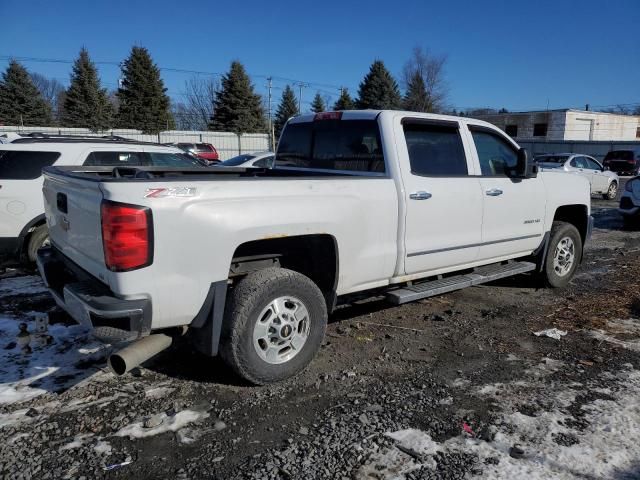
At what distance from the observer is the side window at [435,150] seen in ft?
14.7

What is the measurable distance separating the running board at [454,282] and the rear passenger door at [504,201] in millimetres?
146

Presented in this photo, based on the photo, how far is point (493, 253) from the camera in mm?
5250

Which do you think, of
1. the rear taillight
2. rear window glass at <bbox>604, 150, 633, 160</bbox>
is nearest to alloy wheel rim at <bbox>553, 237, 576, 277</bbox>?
the rear taillight

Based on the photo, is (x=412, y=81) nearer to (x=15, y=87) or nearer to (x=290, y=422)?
(x=15, y=87)

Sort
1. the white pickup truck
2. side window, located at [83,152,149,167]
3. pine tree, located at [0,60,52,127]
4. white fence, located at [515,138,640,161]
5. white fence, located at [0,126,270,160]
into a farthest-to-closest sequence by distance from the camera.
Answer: pine tree, located at [0,60,52,127] < white fence, located at [515,138,640,161] < white fence, located at [0,126,270,160] < side window, located at [83,152,149,167] < the white pickup truck

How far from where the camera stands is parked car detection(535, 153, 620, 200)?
1788 centimetres

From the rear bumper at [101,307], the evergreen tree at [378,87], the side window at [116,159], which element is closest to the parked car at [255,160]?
the side window at [116,159]

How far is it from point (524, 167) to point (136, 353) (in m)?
4.11

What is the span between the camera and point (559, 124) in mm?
A: 56562

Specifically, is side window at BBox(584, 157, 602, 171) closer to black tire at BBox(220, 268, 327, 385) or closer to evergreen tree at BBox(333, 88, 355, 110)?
black tire at BBox(220, 268, 327, 385)

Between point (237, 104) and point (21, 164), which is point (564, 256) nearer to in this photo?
point (21, 164)

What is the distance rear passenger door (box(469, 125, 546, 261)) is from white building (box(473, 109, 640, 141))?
184ft

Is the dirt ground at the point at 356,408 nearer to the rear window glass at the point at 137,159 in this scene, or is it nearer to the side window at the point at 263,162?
the rear window glass at the point at 137,159

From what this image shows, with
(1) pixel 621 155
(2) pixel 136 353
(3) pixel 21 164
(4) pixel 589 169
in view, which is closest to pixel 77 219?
(2) pixel 136 353
